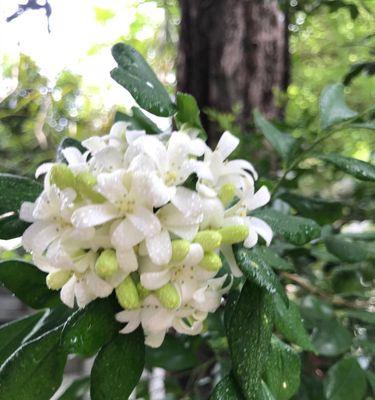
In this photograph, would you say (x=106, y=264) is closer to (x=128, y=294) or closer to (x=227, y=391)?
(x=128, y=294)

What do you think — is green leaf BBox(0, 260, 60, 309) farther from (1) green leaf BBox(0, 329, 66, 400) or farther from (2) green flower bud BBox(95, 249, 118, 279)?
(2) green flower bud BBox(95, 249, 118, 279)

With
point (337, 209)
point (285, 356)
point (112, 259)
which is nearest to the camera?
point (112, 259)

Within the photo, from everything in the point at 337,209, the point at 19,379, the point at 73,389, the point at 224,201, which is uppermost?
the point at 224,201

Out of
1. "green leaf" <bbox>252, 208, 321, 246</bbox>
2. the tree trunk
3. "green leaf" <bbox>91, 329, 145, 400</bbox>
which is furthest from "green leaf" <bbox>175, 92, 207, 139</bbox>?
the tree trunk

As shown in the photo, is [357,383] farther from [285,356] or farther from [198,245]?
[198,245]

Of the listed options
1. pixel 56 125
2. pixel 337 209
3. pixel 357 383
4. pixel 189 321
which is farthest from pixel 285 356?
pixel 56 125

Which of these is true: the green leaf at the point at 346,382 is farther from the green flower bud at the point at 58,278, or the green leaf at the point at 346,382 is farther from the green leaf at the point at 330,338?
the green flower bud at the point at 58,278

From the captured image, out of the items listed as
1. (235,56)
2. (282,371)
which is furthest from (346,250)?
(235,56)
